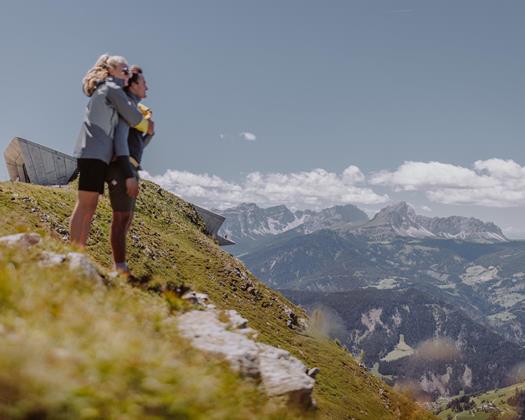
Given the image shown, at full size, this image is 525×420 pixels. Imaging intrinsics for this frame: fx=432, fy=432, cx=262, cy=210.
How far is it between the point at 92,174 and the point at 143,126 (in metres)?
1.49

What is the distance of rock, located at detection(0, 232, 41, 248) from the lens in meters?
7.27

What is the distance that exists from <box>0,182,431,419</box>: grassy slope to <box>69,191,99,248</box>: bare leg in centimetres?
1579

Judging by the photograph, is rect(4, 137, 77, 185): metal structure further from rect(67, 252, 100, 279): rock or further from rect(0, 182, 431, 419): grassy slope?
rect(67, 252, 100, 279): rock

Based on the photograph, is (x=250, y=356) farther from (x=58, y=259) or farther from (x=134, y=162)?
(x=134, y=162)

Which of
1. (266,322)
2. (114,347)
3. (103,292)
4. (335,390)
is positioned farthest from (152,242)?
(114,347)

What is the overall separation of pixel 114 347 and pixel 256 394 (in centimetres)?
192

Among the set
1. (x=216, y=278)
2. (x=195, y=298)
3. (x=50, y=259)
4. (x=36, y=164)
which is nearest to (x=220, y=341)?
(x=195, y=298)

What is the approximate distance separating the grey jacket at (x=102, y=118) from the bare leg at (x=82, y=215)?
876 mm

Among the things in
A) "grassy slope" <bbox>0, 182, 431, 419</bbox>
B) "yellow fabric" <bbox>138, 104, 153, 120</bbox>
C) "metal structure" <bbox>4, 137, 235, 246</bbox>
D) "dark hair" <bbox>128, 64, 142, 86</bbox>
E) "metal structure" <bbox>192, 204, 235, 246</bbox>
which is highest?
"metal structure" <bbox>4, 137, 235, 246</bbox>

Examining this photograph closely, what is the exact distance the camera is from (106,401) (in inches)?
138

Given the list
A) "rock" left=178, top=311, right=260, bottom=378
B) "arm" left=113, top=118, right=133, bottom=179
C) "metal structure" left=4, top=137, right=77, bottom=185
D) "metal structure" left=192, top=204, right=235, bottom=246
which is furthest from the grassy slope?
"metal structure" left=192, top=204, right=235, bottom=246

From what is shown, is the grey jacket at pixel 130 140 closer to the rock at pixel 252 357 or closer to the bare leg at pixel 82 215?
the bare leg at pixel 82 215

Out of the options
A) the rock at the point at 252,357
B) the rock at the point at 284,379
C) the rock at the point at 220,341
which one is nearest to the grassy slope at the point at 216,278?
the rock at the point at 220,341

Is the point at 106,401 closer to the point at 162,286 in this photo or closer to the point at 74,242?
the point at 162,286
